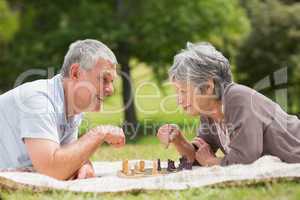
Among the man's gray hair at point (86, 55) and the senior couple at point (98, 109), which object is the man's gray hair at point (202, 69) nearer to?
the senior couple at point (98, 109)

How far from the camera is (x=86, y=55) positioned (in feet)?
17.4

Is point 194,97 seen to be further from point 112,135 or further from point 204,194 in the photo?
point 204,194

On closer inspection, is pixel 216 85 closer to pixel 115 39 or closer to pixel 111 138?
pixel 111 138

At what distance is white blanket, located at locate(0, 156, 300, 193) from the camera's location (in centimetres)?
463

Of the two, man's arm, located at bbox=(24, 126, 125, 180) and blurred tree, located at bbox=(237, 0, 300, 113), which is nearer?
man's arm, located at bbox=(24, 126, 125, 180)

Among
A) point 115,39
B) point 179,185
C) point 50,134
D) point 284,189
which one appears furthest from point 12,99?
Answer: point 115,39

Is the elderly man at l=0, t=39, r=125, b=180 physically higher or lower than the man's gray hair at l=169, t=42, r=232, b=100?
lower

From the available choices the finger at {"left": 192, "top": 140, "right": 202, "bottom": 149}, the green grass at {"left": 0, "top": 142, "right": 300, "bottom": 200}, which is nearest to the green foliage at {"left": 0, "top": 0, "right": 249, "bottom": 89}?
the finger at {"left": 192, "top": 140, "right": 202, "bottom": 149}

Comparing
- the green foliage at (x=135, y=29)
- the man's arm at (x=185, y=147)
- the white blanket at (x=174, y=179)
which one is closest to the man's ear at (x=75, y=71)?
the white blanket at (x=174, y=179)

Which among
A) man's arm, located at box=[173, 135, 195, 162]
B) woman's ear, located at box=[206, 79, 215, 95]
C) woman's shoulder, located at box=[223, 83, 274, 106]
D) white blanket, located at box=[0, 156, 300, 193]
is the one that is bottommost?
white blanket, located at box=[0, 156, 300, 193]

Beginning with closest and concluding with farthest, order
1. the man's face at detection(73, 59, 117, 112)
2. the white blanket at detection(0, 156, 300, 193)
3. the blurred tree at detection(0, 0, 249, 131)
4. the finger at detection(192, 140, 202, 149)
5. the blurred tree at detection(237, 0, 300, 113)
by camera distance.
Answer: the white blanket at detection(0, 156, 300, 193), the man's face at detection(73, 59, 117, 112), the finger at detection(192, 140, 202, 149), the blurred tree at detection(0, 0, 249, 131), the blurred tree at detection(237, 0, 300, 113)

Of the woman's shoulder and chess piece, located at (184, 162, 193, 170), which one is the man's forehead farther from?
chess piece, located at (184, 162, 193, 170)

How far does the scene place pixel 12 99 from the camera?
5.40 metres

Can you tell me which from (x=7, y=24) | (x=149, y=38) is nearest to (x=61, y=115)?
→ (x=149, y=38)
